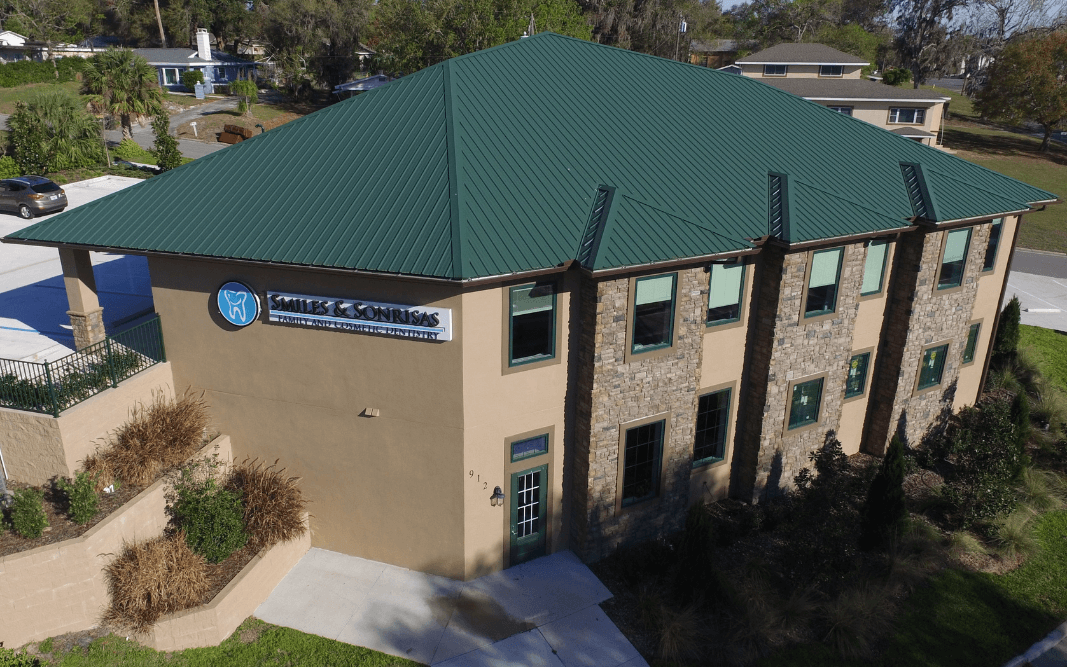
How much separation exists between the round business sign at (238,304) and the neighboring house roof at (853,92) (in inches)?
1877

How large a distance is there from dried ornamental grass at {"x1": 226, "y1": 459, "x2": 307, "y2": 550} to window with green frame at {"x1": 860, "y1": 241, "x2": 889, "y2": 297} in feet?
47.3

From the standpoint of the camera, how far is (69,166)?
1654 inches

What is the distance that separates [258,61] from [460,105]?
80712mm

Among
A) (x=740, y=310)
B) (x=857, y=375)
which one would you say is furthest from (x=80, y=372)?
(x=857, y=375)

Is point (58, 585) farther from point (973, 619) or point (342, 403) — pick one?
point (973, 619)

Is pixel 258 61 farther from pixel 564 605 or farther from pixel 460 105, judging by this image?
pixel 564 605

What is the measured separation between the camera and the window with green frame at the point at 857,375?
66.1 ft

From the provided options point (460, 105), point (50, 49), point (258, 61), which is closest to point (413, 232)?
point (460, 105)

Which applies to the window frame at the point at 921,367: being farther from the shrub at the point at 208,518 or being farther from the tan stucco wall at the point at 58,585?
the tan stucco wall at the point at 58,585

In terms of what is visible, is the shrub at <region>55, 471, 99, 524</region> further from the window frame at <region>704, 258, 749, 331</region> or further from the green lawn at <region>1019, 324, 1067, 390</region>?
the green lawn at <region>1019, 324, 1067, 390</region>

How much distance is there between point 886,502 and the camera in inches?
666

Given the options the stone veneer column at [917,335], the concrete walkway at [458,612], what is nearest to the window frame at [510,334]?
the concrete walkway at [458,612]

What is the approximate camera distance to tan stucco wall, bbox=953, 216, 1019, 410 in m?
21.3

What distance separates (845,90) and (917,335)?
4314 centimetres
